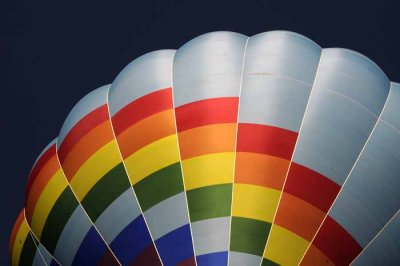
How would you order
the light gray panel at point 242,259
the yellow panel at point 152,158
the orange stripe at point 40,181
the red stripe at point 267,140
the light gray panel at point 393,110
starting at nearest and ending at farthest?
the light gray panel at point 242,259 < the red stripe at point 267,140 < the yellow panel at point 152,158 < the light gray panel at point 393,110 < the orange stripe at point 40,181

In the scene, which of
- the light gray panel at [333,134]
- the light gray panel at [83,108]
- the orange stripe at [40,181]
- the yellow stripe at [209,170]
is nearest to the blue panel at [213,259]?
the yellow stripe at [209,170]

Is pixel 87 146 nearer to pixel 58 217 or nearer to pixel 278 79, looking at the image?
pixel 58 217

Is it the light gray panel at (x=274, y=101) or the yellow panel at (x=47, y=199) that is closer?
the light gray panel at (x=274, y=101)

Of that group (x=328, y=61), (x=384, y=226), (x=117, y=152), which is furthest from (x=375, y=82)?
(x=117, y=152)

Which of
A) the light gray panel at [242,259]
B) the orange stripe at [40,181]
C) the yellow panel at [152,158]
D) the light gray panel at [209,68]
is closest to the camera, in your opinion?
the light gray panel at [242,259]

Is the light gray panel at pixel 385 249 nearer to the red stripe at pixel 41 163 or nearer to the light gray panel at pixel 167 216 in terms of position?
the light gray panel at pixel 167 216

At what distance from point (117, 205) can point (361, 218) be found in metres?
1.90

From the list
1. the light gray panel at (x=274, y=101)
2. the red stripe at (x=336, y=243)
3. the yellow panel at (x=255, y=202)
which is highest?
the light gray panel at (x=274, y=101)

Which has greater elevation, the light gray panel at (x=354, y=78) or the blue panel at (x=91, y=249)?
the light gray panel at (x=354, y=78)

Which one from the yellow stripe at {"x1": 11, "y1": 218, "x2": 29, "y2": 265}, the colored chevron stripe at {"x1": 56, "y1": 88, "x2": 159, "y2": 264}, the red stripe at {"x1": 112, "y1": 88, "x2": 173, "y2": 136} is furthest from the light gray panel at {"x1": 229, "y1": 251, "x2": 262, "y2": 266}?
the yellow stripe at {"x1": 11, "y1": 218, "x2": 29, "y2": 265}

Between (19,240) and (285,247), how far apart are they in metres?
2.69

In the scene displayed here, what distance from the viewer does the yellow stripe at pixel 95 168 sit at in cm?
1325

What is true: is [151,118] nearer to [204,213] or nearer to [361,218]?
[204,213]

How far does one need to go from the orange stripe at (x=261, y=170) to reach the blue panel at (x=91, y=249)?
1195 millimetres
